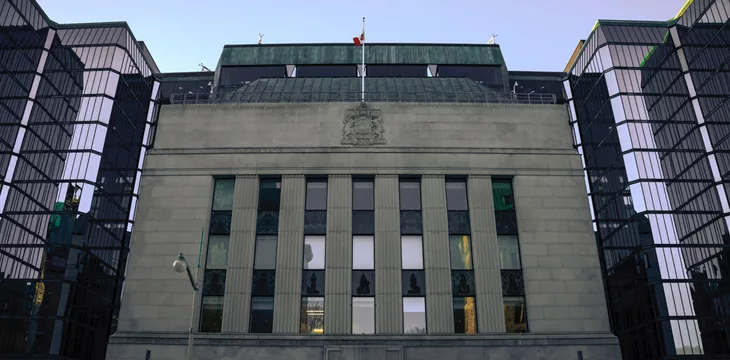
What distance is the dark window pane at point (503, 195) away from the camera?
37812 mm

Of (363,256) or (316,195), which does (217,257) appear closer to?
(316,195)

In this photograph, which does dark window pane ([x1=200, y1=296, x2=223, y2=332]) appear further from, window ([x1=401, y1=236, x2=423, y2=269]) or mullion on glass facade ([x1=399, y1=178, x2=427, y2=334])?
window ([x1=401, y1=236, x2=423, y2=269])

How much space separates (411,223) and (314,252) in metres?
6.27

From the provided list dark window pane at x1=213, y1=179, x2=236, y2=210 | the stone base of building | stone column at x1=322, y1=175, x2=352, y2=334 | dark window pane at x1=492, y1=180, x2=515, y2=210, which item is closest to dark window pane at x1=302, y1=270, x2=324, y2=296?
stone column at x1=322, y1=175, x2=352, y2=334

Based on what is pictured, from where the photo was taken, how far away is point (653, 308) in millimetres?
37344

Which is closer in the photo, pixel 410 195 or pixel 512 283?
pixel 512 283

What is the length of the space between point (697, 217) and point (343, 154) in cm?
2422

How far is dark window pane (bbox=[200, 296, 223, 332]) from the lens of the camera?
3469cm

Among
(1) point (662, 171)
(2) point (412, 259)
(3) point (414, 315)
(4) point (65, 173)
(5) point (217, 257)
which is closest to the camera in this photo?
(3) point (414, 315)

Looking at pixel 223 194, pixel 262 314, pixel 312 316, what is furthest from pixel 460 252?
pixel 223 194

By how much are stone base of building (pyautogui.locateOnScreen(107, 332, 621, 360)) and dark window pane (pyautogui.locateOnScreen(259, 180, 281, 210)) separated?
8.21m

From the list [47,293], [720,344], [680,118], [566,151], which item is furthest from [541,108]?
[47,293]

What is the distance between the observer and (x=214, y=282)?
3566 cm

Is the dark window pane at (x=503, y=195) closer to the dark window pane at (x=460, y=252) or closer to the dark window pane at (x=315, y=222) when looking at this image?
the dark window pane at (x=460, y=252)
